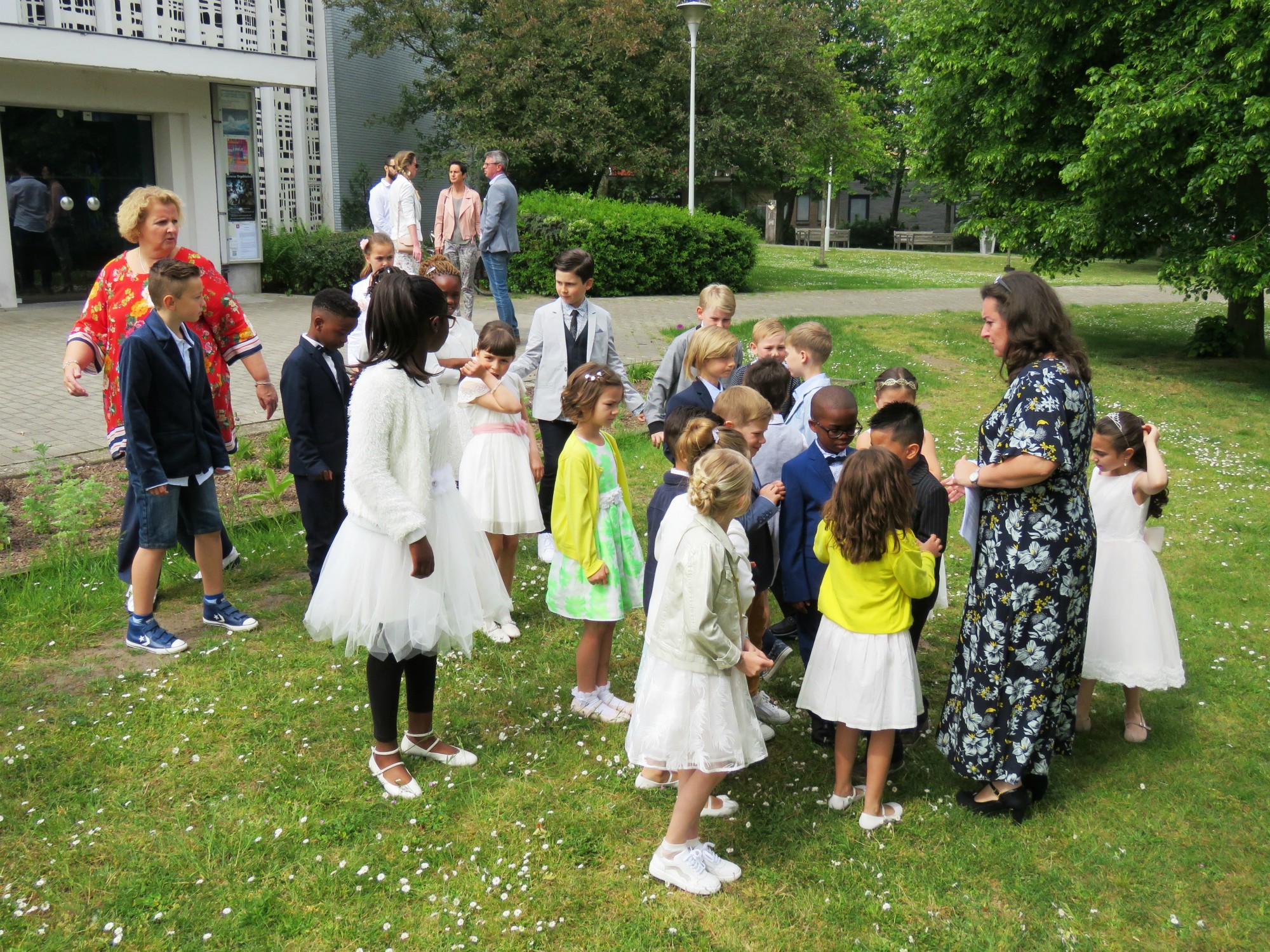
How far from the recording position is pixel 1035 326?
3619mm

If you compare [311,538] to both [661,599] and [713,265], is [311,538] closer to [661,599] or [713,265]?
[661,599]

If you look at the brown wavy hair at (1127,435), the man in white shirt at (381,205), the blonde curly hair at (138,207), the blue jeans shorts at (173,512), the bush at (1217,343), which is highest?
the man in white shirt at (381,205)

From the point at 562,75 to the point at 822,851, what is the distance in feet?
68.6

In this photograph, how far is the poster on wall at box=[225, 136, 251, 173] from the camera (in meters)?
16.9

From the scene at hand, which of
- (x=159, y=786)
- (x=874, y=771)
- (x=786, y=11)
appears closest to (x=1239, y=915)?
(x=874, y=771)

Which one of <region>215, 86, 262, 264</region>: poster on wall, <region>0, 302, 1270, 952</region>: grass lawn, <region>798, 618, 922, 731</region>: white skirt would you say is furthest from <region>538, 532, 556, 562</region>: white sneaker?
<region>215, 86, 262, 264</region>: poster on wall

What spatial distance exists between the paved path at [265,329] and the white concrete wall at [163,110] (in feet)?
4.30

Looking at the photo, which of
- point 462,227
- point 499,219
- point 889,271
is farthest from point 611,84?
point 499,219

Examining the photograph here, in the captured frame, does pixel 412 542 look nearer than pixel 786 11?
Yes

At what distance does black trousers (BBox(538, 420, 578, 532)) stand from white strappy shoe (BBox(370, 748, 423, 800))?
7.02 ft

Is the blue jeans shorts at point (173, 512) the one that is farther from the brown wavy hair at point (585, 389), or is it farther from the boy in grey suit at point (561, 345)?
the brown wavy hair at point (585, 389)

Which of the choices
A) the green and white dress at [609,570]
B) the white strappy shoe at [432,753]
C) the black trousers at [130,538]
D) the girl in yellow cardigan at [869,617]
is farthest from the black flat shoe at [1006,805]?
the black trousers at [130,538]

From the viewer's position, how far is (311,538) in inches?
207

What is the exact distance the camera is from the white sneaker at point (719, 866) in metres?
3.47
